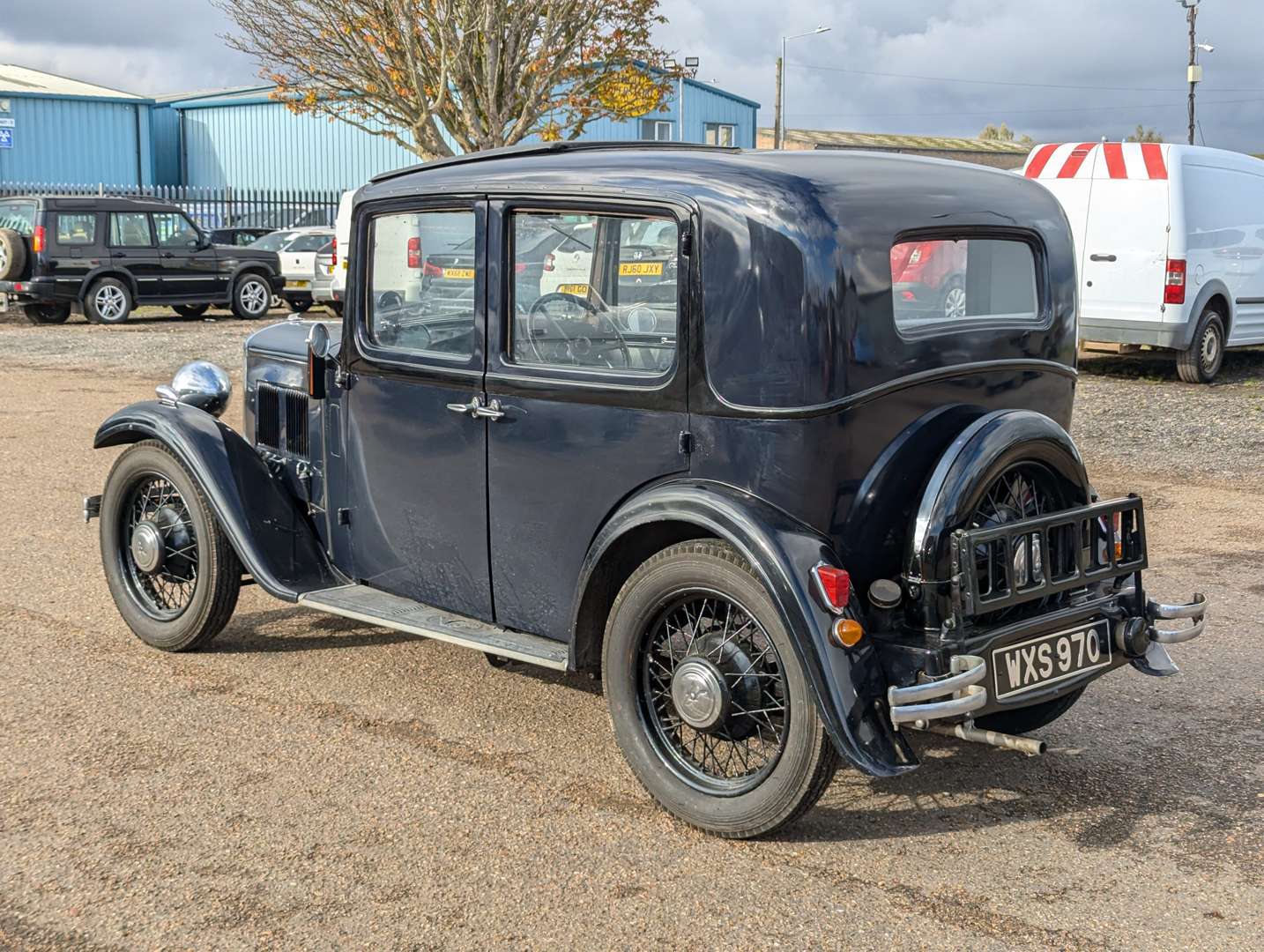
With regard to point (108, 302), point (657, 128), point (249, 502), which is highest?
point (657, 128)

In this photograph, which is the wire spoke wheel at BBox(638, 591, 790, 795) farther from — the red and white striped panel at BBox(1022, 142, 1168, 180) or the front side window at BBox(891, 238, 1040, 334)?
the red and white striped panel at BBox(1022, 142, 1168, 180)

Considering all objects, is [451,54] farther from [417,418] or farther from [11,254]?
[417,418]

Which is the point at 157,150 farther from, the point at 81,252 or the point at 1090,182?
the point at 1090,182

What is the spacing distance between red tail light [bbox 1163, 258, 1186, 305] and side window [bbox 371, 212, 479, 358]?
937 cm

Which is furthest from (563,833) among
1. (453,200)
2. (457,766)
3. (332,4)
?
(332,4)

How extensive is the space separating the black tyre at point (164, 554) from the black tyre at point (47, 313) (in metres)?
15.3

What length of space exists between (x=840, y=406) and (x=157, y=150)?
130ft

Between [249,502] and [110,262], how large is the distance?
15.5 metres

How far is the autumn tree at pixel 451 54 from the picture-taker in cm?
1752

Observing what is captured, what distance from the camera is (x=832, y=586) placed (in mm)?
3279

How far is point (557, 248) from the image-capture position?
13.1 ft

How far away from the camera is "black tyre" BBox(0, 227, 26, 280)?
1791 centimetres

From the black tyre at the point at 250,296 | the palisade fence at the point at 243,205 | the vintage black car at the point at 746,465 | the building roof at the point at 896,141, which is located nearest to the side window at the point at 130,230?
the black tyre at the point at 250,296

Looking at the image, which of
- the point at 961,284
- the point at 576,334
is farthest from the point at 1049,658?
the point at 576,334
